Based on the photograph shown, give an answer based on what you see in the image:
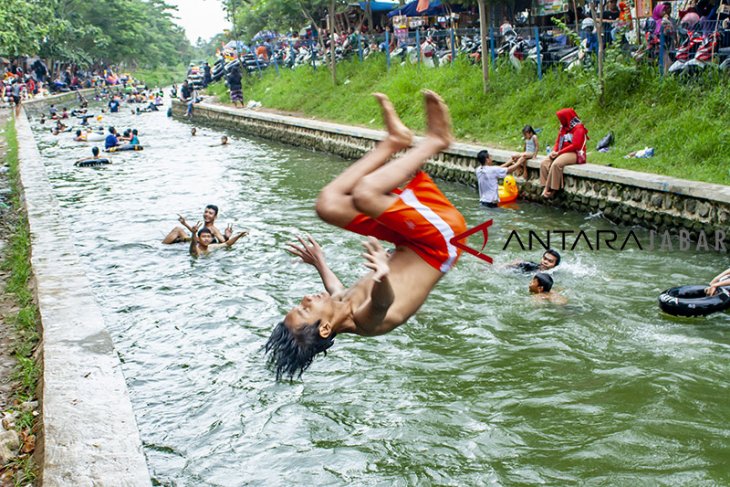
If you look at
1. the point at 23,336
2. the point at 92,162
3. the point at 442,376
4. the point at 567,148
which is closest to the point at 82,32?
the point at 92,162

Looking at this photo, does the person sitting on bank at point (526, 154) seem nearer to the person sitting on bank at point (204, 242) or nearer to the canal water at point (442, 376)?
the canal water at point (442, 376)

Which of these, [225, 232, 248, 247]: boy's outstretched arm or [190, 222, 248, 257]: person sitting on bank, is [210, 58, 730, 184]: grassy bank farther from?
[190, 222, 248, 257]: person sitting on bank

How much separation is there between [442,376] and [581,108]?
11265 millimetres

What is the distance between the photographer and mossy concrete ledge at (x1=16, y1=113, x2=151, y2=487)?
504 centimetres

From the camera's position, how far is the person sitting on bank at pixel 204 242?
13305mm

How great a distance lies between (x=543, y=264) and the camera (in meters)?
10.7

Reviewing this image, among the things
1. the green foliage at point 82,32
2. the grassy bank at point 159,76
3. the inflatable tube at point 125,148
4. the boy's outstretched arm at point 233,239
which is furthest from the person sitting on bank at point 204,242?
the grassy bank at point 159,76

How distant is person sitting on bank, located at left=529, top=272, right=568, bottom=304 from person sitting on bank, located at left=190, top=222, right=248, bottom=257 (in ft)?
18.0

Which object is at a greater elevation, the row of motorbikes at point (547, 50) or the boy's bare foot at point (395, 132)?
the row of motorbikes at point (547, 50)

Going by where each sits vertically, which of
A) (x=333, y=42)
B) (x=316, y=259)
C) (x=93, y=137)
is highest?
(x=333, y=42)

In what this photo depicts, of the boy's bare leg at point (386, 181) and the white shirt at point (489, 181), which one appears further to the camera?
the white shirt at point (489, 181)

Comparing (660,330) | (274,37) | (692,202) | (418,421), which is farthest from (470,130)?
(274,37)

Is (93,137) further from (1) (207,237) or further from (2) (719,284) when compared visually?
(2) (719,284)

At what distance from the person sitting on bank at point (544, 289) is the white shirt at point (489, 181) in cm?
538
